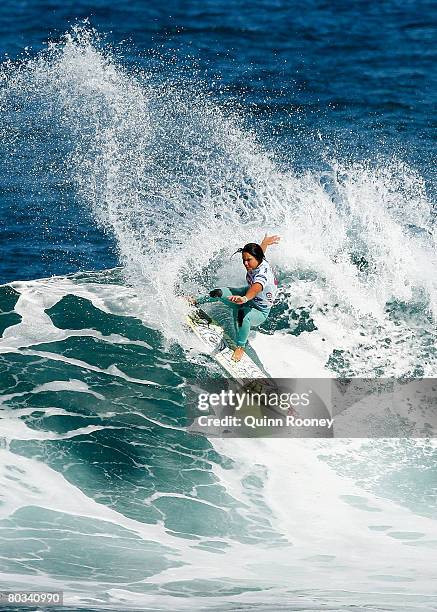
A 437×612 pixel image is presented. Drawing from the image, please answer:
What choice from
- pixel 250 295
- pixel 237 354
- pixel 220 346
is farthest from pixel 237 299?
pixel 220 346

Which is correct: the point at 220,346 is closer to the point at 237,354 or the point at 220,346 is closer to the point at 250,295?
the point at 237,354

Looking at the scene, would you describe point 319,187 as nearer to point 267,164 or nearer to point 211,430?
point 267,164

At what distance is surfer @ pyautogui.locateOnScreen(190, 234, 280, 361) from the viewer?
56.9ft

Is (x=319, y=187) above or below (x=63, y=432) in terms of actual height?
above

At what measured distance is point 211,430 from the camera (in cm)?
1703

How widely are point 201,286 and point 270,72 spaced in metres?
14.4

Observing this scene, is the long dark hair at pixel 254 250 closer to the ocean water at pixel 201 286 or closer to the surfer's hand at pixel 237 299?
the surfer's hand at pixel 237 299

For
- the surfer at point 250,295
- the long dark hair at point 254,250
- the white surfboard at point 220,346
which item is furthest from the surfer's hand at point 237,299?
the white surfboard at point 220,346

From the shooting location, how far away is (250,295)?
1739 cm

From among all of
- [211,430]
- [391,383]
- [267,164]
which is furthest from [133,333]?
[267,164]

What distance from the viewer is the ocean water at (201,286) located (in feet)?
47.7

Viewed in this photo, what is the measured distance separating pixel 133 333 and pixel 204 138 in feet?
33.1

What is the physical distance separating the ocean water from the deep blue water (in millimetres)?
99

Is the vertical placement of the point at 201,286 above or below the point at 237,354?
above
